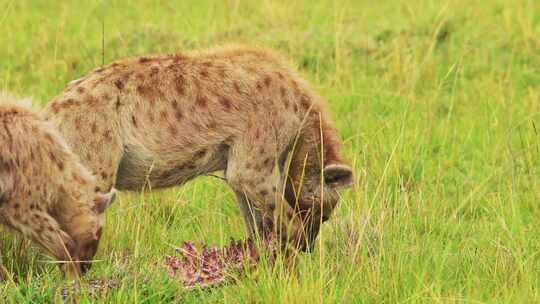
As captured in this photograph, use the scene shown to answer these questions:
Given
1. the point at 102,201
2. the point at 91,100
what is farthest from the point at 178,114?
the point at 102,201

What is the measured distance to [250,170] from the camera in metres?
5.31

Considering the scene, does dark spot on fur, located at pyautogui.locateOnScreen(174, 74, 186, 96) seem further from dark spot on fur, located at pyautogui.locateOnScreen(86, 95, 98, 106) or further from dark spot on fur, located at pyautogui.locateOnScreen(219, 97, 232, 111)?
dark spot on fur, located at pyautogui.locateOnScreen(86, 95, 98, 106)

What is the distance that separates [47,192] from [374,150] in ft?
8.05

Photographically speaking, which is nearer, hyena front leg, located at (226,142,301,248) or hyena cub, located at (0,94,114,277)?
hyena cub, located at (0,94,114,277)

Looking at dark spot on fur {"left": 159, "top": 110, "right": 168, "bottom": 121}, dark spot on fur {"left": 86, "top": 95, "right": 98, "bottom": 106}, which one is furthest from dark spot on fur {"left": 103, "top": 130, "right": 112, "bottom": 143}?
dark spot on fur {"left": 159, "top": 110, "right": 168, "bottom": 121}

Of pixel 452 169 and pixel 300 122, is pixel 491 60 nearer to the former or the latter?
pixel 452 169

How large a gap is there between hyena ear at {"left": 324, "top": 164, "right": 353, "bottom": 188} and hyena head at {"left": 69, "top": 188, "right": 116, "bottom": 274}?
1.06 m

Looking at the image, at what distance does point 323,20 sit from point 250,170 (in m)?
5.05

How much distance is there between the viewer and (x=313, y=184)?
5719mm

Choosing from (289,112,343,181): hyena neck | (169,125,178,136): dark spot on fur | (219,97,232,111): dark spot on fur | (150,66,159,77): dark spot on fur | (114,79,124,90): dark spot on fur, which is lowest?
(289,112,343,181): hyena neck

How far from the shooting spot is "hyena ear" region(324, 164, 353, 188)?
17.8 ft

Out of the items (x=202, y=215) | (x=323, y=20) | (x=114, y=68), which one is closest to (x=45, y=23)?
(x=323, y=20)

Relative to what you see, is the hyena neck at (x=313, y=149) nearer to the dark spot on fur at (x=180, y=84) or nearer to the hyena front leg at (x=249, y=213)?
the hyena front leg at (x=249, y=213)

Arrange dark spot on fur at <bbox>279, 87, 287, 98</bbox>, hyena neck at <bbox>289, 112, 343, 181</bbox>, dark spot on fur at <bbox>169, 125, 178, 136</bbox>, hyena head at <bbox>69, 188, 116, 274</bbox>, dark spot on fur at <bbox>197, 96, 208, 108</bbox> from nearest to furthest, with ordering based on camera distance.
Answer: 1. hyena head at <bbox>69, 188, 116, 274</bbox>
2. dark spot on fur at <bbox>169, 125, 178, 136</bbox>
3. dark spot on fur at <bbox>197, 96, 208, 108</bbox>
4. dark spot on fur at <bbox>279, 87, 287, 98</bbox>
5. hyena neck at <bbox>289, 112, 343, 181</bbox>
